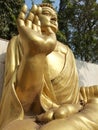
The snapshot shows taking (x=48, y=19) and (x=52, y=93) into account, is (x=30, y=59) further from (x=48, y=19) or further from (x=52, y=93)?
(x=48, y=19)

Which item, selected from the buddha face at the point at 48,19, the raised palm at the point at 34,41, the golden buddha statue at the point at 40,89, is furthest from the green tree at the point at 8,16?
the raised palm at the point at 34,41

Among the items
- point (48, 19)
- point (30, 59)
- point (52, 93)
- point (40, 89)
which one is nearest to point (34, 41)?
point (30, 59)

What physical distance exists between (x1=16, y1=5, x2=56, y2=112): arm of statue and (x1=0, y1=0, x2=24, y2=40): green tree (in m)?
3.37

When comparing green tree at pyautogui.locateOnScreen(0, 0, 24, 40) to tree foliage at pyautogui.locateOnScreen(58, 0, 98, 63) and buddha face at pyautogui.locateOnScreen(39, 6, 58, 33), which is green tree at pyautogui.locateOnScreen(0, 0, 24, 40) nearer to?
tree foliage at pyautogui.locateOnScreen(58, 0, 98, 63)

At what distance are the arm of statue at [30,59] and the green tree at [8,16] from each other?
11.1 ft

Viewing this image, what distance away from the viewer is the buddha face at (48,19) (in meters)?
3.65

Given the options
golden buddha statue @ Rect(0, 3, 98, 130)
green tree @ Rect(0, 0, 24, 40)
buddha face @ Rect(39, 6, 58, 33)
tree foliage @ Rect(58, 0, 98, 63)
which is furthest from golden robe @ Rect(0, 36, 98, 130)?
tree foliage @ Rect(58, 0, 98, 63)

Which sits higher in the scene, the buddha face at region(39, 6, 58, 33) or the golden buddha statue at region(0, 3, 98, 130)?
the buddha face at region(39, 6, 58, 33)

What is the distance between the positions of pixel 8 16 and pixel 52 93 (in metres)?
3.53

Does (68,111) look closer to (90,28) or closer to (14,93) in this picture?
(14,93)

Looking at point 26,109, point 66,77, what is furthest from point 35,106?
point 66,77

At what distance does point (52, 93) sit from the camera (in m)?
3.22

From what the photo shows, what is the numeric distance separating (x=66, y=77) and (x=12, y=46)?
57cm

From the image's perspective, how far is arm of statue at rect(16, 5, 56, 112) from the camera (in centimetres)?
274
